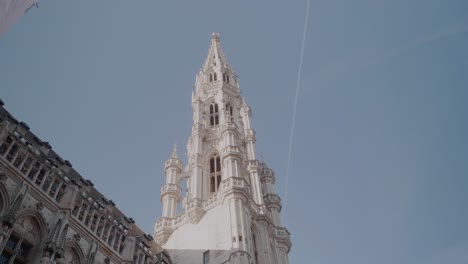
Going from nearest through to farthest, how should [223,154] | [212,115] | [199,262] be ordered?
1. [199,262]
2. [223,154]
3. [212,115]

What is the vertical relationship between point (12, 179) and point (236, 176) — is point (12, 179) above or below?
below

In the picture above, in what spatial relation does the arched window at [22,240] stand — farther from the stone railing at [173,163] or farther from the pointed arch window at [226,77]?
the pointed arch window at [226,77]

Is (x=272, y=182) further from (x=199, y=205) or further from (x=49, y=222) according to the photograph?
(x=49, y=222)

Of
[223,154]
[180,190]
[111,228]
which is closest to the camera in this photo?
[111,228]

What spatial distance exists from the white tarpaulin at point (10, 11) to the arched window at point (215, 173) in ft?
81.5

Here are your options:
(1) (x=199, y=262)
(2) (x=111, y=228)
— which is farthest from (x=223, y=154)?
(2) (x=111, y=228)

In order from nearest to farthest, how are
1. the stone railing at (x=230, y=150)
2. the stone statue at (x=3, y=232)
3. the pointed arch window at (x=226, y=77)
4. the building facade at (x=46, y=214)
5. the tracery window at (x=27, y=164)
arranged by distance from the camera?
the stone statue at (x=3, y=232) → the building facade at (x=46, y=214) → the tracery window at (x=27, y=164) → the stone railing at (x=230, y=150) → the pointed arch window at (x=226, y=77)

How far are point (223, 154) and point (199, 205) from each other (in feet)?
17.7

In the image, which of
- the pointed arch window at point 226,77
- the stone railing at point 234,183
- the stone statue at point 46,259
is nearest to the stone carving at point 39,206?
the stone statue at point 46,259

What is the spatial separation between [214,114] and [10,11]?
33.7m

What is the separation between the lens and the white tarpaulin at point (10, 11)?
21641mm

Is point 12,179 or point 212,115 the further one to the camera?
point 212,115

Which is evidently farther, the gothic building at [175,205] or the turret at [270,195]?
the turret at [270,195]

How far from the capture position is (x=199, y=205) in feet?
136
